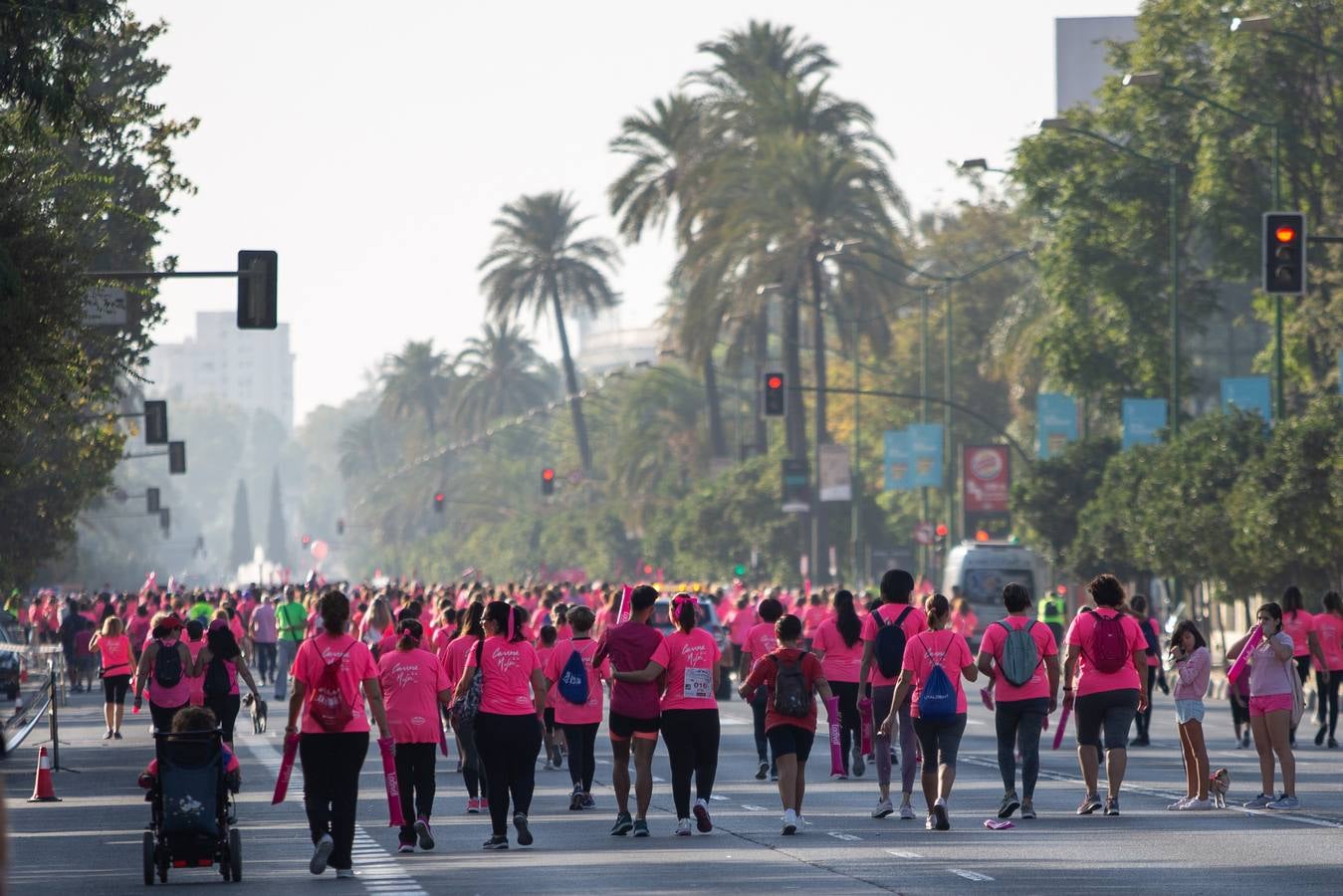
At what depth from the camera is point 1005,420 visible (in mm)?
86375

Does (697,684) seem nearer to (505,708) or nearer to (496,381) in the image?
(505,708)

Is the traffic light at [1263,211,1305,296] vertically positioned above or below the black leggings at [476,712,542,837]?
above

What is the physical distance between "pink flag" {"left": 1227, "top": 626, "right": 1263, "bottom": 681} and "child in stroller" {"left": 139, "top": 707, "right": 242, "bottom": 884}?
27.5 ft

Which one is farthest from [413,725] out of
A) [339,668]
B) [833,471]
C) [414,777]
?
[833,471]

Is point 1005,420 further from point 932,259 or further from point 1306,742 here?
point 1306,742

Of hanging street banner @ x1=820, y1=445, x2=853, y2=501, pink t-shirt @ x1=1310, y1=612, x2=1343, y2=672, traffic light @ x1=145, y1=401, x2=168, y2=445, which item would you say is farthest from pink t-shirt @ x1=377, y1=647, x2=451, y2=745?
hanging street banner @ x1=820, y1=445, x2=853, y2=501

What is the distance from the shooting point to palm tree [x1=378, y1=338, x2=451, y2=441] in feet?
470

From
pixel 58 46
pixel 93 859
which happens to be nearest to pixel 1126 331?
pixel 58 46

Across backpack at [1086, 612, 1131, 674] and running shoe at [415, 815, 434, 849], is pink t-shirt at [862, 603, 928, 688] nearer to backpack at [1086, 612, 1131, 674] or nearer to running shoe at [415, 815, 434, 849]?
backpack at [1086, 612, 1131, 674]

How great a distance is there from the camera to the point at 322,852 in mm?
14055

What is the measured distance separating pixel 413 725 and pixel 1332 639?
1301cm

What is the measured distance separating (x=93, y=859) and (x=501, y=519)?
11903 cm

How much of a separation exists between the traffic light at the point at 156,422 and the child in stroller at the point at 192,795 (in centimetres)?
3291

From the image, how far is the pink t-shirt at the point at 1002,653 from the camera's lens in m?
16.8
